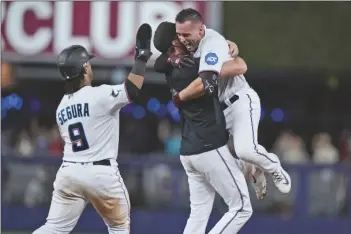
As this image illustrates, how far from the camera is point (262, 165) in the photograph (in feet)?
30.8

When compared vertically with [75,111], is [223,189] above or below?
below

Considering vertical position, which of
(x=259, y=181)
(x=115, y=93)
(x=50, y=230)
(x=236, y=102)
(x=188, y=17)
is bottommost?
(x=50, y=230)

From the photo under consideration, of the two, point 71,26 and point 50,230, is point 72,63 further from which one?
point 71,26

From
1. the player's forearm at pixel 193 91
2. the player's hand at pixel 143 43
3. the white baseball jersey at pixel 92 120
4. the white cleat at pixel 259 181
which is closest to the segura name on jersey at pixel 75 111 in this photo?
the white baseball jersey at pixel 92 120

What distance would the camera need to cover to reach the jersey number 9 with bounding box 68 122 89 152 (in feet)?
29.7

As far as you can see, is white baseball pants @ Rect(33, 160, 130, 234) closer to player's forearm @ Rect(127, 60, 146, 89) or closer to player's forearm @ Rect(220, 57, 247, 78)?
player's forearm @ Rect(127, 60, 146, 89)

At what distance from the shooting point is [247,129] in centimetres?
932

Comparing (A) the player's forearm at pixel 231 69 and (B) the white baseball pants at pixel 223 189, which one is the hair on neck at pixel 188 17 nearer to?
(A) the player's forearm at pixel 231 69

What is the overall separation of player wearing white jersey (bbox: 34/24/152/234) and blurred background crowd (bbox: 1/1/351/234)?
15.3ft

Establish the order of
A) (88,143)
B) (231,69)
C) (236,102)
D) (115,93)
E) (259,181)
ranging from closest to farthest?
(115,93)
(88,143)
(231,69)
(236,102)
(259,181)

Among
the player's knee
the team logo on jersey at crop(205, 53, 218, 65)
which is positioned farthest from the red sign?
the player's knee

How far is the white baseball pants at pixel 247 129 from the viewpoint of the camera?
925 cm

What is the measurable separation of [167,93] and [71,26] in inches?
230

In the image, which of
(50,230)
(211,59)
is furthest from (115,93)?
(50,230)
